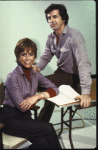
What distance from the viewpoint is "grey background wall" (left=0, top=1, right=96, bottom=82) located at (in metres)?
0.98

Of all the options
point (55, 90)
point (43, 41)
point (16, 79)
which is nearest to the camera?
point (16, 79)

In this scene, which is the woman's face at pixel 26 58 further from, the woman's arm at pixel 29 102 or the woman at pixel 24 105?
the woman's arm at pixel 29 102

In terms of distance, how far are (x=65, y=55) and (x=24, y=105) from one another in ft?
1.67

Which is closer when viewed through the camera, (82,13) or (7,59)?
(7,59)

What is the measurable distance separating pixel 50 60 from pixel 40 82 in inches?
15.2

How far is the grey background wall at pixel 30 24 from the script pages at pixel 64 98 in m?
0.37

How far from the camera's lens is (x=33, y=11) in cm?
113

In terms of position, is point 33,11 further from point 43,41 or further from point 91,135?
point 91,135

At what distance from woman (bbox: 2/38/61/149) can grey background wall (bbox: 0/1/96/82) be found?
14 centimetres

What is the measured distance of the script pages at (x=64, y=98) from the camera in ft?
2.75

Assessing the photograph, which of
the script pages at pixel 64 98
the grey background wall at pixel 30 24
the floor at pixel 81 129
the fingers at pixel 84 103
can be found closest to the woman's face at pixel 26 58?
the grey background wall at pixel 30 24

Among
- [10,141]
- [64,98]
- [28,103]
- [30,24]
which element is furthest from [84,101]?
[30,24]

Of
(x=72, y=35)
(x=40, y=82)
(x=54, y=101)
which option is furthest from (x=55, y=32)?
(x=54, y=101)

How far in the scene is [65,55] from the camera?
1.11 metres
